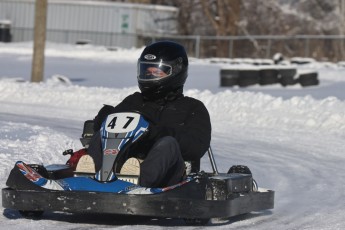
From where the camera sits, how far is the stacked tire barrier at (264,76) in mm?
25453

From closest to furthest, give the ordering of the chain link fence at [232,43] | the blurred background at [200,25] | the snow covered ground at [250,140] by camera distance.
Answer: the snow covered ground at [250,140]
the chain link fence at [232,43]
the blurred background at [200,25]

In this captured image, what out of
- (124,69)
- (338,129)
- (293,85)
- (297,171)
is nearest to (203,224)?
(297,171)

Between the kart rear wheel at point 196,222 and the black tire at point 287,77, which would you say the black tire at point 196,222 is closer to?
the kart rear wheel at point 196,222

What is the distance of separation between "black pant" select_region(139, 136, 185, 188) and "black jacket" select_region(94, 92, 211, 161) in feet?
0.87

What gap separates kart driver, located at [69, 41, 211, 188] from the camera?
7109mm

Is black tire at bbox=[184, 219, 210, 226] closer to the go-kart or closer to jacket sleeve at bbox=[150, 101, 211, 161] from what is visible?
the go-kart

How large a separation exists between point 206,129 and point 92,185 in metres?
1.28

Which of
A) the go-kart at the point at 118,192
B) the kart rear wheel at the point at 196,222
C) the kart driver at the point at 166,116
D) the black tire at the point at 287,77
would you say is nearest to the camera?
the go-kart at the point at 118,192

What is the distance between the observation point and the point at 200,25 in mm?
54688

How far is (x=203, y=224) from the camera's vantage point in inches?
278

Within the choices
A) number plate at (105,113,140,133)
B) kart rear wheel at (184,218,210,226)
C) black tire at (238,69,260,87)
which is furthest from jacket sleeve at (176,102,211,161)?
black tire at (238,69,260,87)

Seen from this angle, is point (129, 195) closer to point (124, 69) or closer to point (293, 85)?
point (293, 85)

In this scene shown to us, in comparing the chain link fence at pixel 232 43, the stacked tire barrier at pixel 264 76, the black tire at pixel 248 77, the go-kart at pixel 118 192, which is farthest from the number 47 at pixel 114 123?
the chain link fence at pixel 232 43

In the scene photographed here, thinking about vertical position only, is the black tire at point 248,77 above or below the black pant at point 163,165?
below
